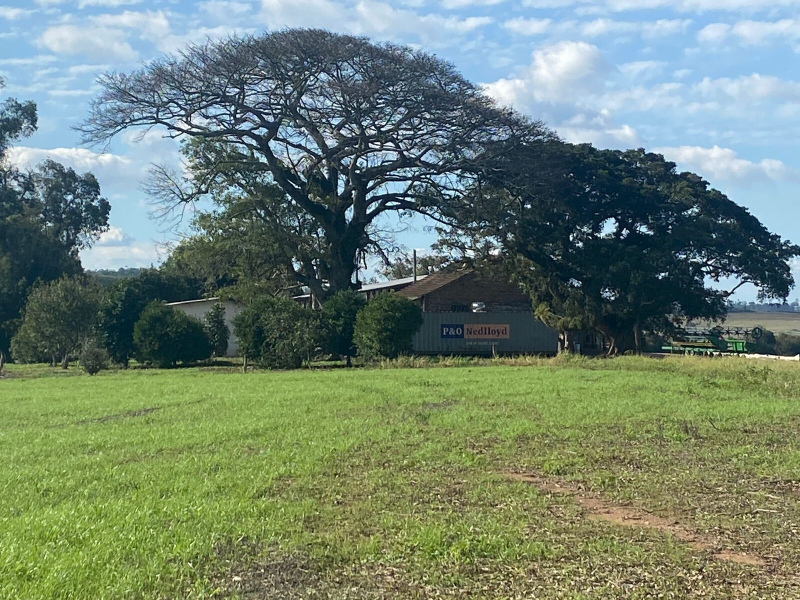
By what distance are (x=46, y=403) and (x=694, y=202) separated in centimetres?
3031

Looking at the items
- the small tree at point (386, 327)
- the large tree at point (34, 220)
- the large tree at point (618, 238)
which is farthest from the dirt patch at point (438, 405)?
the large tree at point (34, 220)

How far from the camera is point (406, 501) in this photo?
8.16 metres

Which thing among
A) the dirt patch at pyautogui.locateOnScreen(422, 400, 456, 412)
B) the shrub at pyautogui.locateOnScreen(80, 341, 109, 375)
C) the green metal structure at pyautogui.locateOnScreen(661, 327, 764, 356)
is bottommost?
the dirt patch at pyautogui.locateOnScreen(422, 400, 456, 412)

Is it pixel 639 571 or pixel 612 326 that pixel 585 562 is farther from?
pixel 612 326

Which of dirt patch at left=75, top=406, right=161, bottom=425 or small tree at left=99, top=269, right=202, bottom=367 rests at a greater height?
small tree at left=99, top=269, right=202, bottom=367

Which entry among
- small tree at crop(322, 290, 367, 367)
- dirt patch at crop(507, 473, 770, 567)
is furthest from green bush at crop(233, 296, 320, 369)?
dirt patch at crop(507, 473, 770, 567)

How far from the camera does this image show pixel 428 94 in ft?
122

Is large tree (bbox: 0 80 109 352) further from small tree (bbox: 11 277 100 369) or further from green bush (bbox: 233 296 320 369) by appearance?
green bush (bbox: 233 296 320 369)

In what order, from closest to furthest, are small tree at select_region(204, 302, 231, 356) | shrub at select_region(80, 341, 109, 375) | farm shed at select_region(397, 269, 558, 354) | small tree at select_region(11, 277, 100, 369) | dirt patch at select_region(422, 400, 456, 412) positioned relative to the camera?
dirt patch at select_region(422, 400, 456, 412) < shrub at select_region(80, 341, 109, 375) < small tree at select_region(11, 277, 100, 369) < small tree at select_region(204, 302, 231, 356) < farm shed at select_region(397, 269, 558, 354)

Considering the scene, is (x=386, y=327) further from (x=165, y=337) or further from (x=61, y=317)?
(x=61, y=317)

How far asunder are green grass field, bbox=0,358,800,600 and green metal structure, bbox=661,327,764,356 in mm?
26073

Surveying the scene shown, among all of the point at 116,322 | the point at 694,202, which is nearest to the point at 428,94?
the point at 694,202

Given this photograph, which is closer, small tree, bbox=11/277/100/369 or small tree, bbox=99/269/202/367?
small tree, bbox=11/277/100/369

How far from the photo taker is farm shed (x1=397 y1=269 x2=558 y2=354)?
41781 millimetres
